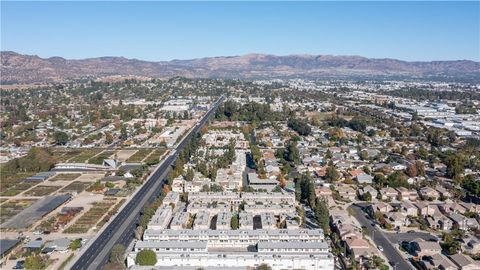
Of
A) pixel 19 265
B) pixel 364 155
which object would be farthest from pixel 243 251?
pixel 364 155

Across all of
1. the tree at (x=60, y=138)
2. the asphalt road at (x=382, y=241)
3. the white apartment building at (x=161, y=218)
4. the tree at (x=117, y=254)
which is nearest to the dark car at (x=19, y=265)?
the tree at (x=117, y=254)

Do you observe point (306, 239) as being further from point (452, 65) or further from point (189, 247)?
point (452, 65)

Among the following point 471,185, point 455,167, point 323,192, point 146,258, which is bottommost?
point 323,192

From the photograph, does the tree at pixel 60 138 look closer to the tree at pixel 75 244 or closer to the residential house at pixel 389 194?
the tree at pixel 75 244

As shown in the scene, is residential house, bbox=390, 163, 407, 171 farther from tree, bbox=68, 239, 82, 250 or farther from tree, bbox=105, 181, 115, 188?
tree, bbox=68, 239, 82, 250

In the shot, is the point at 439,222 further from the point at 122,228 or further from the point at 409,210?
the point at 122,228

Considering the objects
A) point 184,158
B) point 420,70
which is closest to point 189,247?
point 184,158
